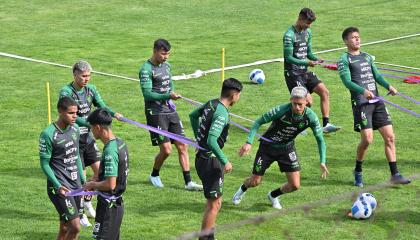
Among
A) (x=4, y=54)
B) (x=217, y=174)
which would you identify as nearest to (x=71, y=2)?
(x=4, y=54)

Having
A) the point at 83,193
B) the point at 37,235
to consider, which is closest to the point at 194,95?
the point at 37,235

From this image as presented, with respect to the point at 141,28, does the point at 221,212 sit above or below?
Result: below

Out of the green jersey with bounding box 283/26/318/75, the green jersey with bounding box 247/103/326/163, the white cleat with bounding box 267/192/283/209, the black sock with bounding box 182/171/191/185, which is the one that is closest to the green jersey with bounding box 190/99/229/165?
the green jersey with bounding box 247/103/326/163

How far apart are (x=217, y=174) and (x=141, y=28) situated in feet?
53.7

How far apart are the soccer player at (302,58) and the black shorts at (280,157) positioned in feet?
12.2

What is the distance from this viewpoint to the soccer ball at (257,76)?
2242 cm

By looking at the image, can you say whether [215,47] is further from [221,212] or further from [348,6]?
[221,212]

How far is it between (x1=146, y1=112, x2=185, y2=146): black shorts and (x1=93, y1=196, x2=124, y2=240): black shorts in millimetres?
4032

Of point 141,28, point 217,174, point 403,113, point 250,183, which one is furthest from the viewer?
point 141,28

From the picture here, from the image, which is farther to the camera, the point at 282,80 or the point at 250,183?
the point at 282,80

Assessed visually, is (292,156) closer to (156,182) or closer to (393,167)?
(393,167)

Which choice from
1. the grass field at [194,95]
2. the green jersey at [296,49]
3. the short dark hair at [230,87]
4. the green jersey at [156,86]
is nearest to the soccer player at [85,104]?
the grass field at [194,95]

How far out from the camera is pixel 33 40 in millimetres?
26750

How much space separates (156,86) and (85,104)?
1631 millimetres
